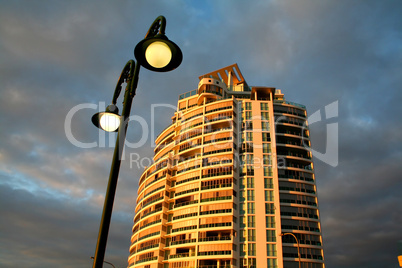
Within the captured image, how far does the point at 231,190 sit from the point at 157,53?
6130 cm

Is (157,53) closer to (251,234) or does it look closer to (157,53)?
(157,53)

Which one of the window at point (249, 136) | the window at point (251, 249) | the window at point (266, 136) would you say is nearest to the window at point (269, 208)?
the window at point (251, 249)

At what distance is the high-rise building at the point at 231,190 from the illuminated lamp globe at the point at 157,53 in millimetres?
54966

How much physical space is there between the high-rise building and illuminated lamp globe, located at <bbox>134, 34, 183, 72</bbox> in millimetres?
54966

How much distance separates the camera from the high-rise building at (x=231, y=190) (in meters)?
60.9

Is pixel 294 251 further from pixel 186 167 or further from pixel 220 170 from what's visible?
pixel 186 167

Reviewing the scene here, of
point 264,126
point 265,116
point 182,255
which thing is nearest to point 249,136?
point 264,126

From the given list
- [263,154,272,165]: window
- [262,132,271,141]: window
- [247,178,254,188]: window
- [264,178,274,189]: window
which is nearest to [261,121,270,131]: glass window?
[262,132,271,141]: window

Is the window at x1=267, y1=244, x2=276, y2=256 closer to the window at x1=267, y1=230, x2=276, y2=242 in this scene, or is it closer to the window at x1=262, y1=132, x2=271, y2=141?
the window at x1=267, y1=230, x2=276, y2=242

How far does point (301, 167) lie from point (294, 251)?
20414 millimetres

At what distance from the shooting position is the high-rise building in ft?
200

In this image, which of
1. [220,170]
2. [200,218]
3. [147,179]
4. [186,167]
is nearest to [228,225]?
[200,218]

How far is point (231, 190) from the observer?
64.8m

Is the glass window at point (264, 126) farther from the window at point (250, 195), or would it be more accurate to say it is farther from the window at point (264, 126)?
the window at point (250, 195)
